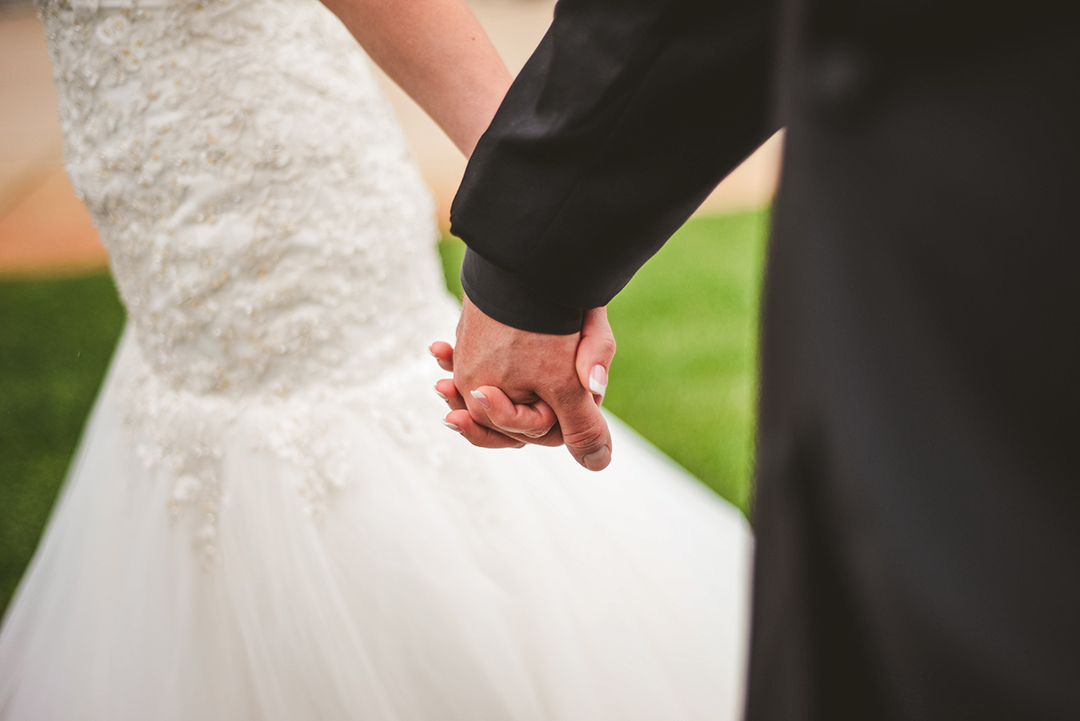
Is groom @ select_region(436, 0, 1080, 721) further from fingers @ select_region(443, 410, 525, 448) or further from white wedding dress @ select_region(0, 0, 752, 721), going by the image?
white wedding dress @ select_region(0, 0, 752, 721)

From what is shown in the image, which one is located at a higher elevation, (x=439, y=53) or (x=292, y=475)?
(x=439, y=53)

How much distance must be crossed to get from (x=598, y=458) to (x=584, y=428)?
7 centimetres

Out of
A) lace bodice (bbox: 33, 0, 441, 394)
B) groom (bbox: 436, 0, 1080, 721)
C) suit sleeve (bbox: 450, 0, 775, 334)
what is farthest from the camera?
lace bodice (bbox: 33, 0, 441, 394)

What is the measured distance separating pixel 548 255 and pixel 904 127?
48 cm

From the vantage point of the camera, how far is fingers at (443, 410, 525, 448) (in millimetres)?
911

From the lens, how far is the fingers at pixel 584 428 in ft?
2.96

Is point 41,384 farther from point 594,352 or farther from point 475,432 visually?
point 594,352

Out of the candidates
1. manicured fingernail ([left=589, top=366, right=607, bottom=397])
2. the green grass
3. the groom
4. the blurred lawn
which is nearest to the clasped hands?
manicured fingernail ([left=589, top=366, right=607, bottom=397])

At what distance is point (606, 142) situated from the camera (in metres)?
0.71

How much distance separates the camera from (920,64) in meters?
0.30

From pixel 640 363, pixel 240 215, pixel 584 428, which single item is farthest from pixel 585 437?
pixel 640 363

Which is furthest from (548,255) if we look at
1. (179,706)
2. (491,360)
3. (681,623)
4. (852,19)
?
(179,706)

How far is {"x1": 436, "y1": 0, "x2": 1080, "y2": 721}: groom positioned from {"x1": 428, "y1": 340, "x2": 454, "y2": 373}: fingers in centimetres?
68

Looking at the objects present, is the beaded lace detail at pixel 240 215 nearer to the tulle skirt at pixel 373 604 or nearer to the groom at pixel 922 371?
the tulle skirt at pixel 373 604
